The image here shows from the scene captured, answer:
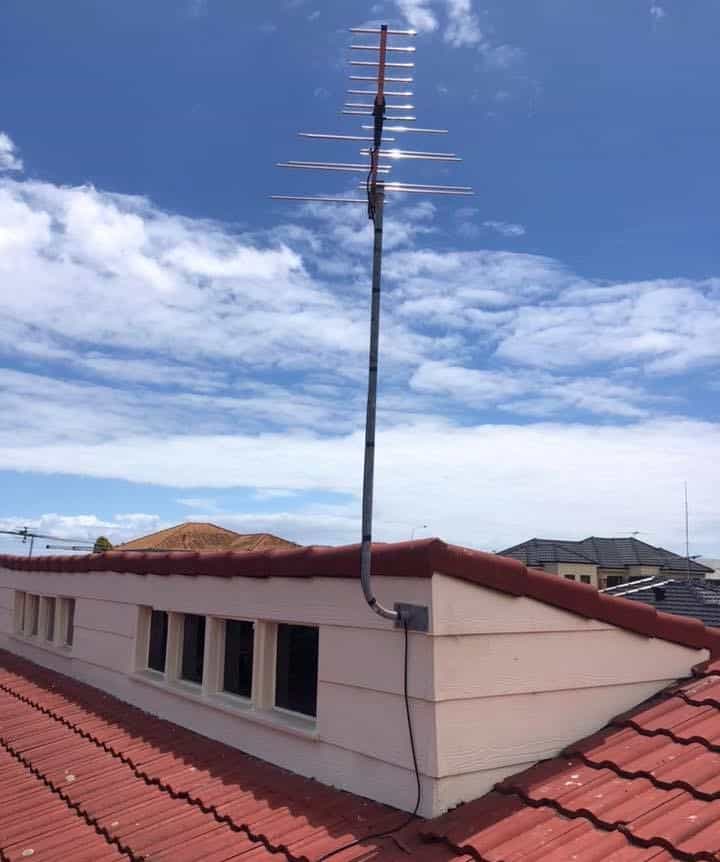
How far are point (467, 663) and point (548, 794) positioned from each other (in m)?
0.78

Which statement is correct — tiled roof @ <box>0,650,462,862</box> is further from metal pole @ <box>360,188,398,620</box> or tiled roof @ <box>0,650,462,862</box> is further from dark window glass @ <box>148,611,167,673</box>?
metal pole @ <box>360,188,398,620</box>

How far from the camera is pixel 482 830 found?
388 centimetres

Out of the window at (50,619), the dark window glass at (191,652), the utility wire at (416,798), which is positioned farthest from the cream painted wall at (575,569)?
the utility wire at (416,798)

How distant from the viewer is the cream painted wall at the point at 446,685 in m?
4.27

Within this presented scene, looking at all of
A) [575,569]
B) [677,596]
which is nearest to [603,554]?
[575,569]

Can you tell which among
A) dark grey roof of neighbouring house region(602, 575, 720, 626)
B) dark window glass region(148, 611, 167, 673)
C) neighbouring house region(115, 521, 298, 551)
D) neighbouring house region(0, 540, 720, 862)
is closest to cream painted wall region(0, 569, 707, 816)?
neighbouring house region(0, 540, 720, 862)

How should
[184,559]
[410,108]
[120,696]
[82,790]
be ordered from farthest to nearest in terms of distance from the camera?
[120,696] → [184,559] → [82,790] → [410,108]

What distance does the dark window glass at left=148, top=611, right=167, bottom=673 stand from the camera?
8758mm

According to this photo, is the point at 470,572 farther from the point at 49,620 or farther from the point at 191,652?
the point at 49,620

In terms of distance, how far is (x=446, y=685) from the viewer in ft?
13.9

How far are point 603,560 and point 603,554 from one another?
665 millimetres

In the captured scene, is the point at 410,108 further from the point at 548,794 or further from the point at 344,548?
the point at 548,794

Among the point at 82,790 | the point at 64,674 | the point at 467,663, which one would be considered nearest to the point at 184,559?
the point at 82,790

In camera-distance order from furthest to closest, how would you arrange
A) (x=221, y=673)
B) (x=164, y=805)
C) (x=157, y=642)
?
(x=157, y=642)
(x=221, y=673)
(x=164, y=805)
